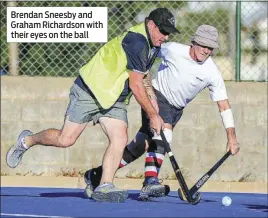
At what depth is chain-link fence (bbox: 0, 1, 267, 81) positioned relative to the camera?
53.5ft

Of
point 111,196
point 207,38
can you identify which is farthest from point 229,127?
point 111,196

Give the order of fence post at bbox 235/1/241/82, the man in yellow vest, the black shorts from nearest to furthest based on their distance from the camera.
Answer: the man in yellow vest → the black shorts → fence post at bbox 235/1/241/82

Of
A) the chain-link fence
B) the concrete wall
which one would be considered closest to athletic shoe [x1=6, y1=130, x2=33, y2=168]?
the concrete wall

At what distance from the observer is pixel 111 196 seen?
11.5 m

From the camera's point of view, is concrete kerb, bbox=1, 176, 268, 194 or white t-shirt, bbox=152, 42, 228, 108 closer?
white t-shirt, bbox=152, 42, 228, 108

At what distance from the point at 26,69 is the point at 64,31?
0.89 meters

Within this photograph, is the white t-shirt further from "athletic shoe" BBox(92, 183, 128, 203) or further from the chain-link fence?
the chain-link fence

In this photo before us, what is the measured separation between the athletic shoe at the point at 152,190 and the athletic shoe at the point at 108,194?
1.45ft

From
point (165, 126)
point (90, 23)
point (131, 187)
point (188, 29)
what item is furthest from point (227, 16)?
point (165, 126)

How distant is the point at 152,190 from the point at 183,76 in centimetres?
129

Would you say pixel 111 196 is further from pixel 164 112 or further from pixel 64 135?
pixel 164 112

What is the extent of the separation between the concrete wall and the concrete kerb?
13.8 inches

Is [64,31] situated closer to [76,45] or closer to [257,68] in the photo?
[76,45]

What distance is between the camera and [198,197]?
12.0 metres
